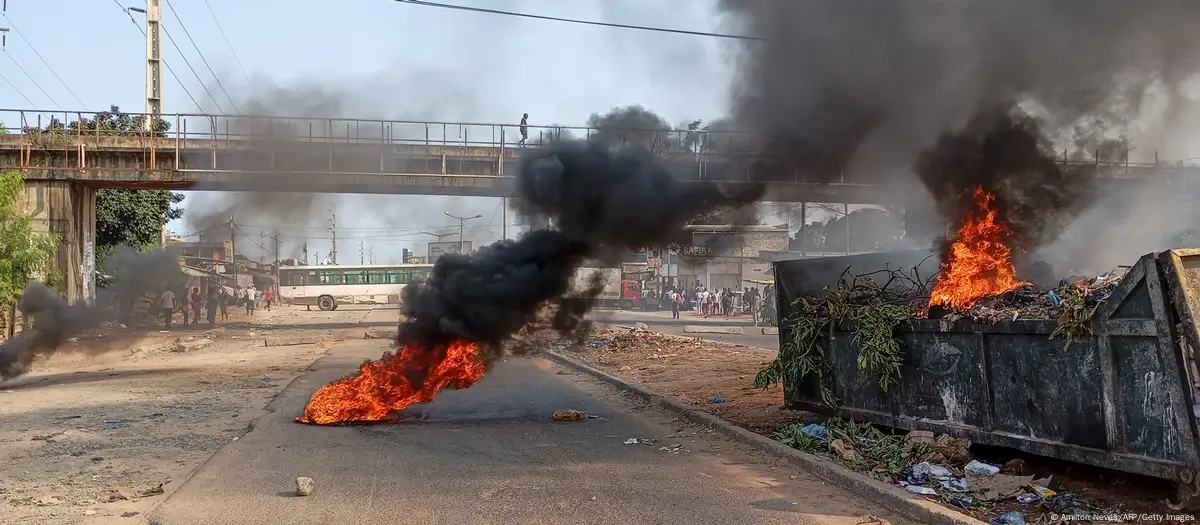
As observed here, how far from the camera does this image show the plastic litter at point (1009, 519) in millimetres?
4749

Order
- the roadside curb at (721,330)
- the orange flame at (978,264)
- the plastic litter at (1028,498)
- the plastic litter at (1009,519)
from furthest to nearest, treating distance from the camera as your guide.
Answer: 1. the roadside curb at (721,330)
2. the orange flame at (978,264)
3. the plastic litter at (1028,498)
4. the plastic litter at (1009,519)

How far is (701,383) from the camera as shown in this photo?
1240 centimetres

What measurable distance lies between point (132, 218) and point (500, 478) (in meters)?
28.9

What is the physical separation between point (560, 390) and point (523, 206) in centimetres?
366

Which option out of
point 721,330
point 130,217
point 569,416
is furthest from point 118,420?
point 130,217

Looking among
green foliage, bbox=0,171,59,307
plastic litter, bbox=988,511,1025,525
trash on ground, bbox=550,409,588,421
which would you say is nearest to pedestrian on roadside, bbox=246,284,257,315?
green foliage, bbox=0,171,59,307

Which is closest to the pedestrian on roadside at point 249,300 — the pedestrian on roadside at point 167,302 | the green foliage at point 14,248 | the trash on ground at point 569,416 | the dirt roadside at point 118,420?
the pedestrian on roadside at point 167,302

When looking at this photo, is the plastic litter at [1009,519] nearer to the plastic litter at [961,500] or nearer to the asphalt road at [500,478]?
the plastic litter at [961,500]

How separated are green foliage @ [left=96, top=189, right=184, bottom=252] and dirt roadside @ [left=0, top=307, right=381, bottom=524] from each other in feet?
36.1

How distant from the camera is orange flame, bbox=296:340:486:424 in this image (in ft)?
30.4

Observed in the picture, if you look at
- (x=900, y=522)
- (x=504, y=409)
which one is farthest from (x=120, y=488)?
(x=900, y=522)

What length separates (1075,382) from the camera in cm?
506

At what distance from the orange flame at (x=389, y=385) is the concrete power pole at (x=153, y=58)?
20891 mm

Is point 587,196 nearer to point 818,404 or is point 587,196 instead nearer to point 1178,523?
point 818,404
